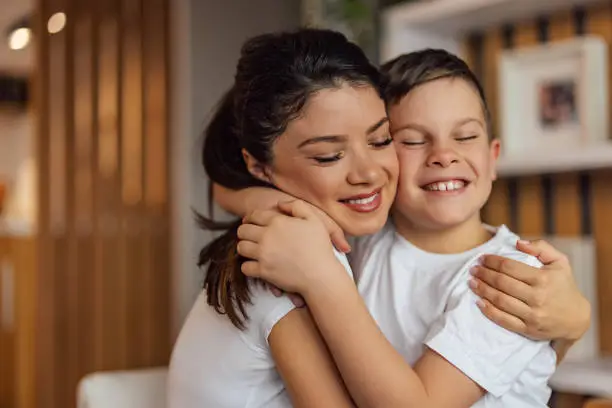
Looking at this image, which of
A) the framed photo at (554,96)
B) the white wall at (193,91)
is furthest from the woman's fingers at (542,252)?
the white wall at (193,91)

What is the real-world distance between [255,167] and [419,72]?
11.6 inches

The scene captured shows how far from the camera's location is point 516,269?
1143mm

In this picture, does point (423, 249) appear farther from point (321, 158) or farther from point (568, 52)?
point (568, 52)

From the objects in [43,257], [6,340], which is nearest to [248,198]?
[43,257]

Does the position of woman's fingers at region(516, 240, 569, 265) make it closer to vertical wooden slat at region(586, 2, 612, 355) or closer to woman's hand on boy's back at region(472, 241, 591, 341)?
woman's hand on boy's back at region(472, 241, 591, 341)

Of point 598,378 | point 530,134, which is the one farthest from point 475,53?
point 598,378

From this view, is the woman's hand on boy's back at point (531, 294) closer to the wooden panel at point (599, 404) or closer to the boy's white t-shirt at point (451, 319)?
the boy's white t-shirt at point (451, 319)

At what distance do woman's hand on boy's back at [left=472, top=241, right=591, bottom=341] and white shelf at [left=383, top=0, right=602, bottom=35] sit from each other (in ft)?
4.74

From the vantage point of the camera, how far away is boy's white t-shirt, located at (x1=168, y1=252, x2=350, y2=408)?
3.67 ft

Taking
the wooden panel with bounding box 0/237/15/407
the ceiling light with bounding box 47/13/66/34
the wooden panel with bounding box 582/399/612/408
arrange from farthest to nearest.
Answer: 1. the wooden panel with bounding box 0/237/15/407
2. the ceiling light with bounding box 47/13/66/34
3. the wooden panel with bounding box 582/399/612/408

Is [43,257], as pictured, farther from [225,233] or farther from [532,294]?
[532,294]

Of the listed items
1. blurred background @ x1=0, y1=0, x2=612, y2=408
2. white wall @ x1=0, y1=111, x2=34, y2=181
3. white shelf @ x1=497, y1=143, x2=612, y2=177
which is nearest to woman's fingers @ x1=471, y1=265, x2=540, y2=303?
white shelf @ x1=497, y1=143, x2=612, y2=177

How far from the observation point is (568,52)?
245 centimetres

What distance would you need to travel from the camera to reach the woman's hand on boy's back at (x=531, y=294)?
3.66 feet
